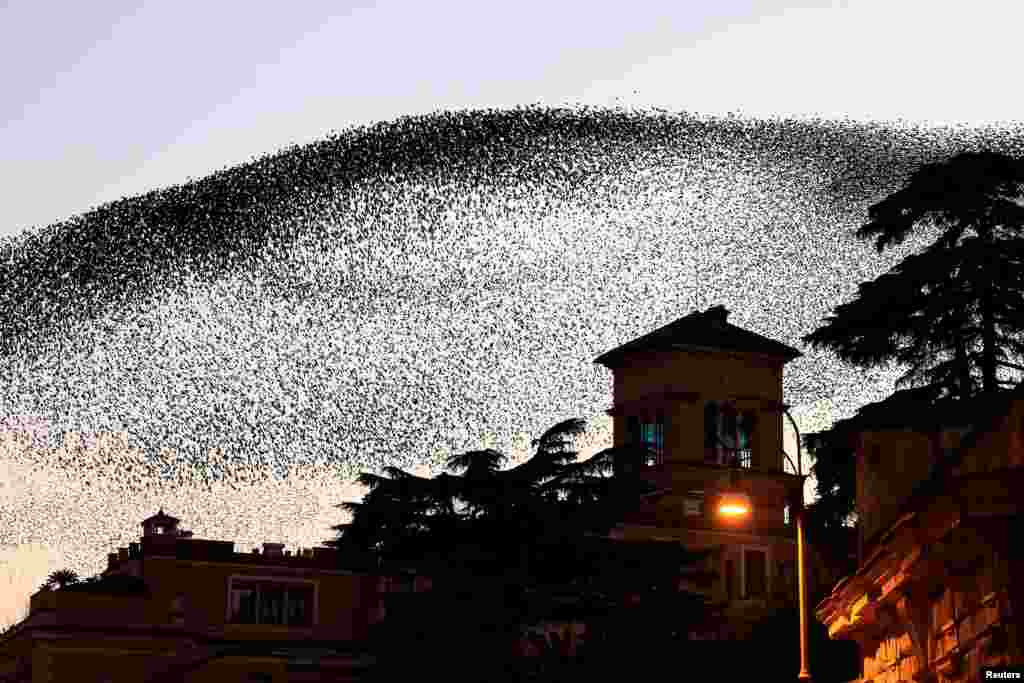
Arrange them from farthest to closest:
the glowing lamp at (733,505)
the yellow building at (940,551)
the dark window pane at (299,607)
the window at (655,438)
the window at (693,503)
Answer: the window at (655,438), the window at (693,503), the dark window pane at (299,607), the glowing lamp at (733,505), the yellow building at (940,551)

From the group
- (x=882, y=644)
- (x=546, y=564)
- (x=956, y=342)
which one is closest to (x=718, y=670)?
(x=546, y=564)

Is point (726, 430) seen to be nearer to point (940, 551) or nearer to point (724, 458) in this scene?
point (724, 458)

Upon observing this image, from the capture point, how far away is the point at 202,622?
7712 centimetres

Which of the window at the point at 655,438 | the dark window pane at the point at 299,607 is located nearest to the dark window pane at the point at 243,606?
the dark window pane at the point at 299,607

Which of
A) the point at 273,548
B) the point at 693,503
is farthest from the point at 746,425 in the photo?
the point at 273,548

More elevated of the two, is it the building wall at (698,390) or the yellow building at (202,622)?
the building wall at (698,390)

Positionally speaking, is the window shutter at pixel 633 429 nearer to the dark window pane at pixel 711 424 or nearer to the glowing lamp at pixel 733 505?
the dark window pane at pixel 711 424

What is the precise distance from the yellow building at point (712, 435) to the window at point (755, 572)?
1.6 inches

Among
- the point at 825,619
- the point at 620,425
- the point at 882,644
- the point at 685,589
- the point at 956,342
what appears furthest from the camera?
the point at 620,425

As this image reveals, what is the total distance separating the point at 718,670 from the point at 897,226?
14.7 metres

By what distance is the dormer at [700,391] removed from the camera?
3622 inches

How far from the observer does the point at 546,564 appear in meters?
69.4

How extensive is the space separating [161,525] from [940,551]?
208 feet

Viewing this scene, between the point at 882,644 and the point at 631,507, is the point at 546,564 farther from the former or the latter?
the point at 882,644
